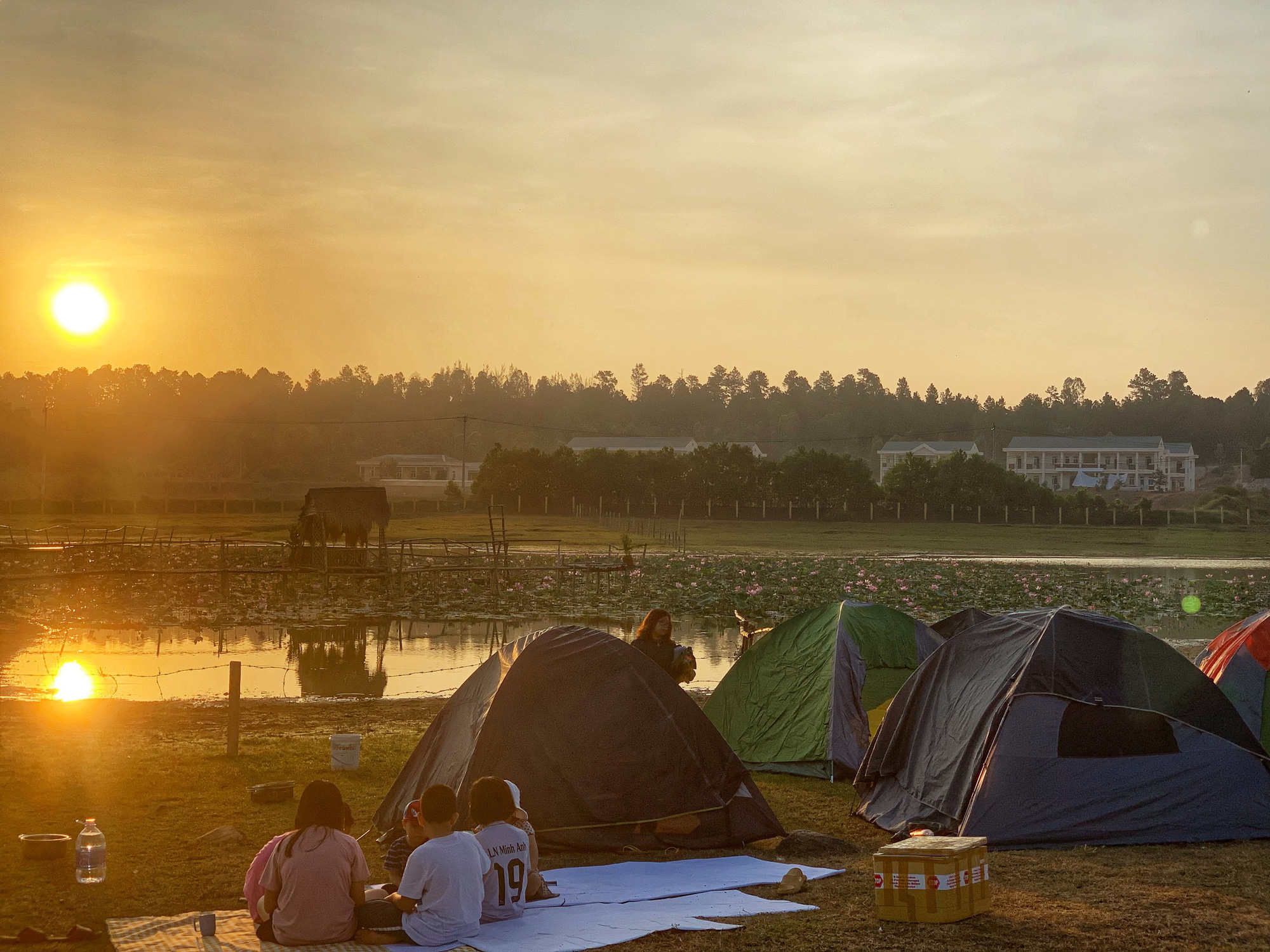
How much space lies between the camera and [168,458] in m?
146

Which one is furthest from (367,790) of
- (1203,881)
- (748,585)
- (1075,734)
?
(748,585)

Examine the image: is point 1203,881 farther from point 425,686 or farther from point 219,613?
point 219,613

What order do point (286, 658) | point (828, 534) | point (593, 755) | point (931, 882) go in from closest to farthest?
1. point (931, 882)
2. point (593, 755)
3. point (286, 658)
4. point (828, 534)

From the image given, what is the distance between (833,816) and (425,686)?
415 inches

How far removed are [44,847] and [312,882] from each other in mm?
3067

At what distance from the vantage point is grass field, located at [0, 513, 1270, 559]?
2530 inches

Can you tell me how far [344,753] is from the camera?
12562 millimetres

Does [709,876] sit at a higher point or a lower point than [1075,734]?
lower

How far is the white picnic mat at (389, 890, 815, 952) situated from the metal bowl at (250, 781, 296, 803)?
402 cm

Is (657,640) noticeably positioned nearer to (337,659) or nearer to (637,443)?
(337,659)

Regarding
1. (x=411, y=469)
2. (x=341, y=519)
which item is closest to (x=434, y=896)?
(x=341, y=519)

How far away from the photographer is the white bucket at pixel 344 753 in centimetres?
1252

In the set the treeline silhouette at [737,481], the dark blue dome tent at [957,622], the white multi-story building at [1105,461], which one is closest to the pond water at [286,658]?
the dark blue dome tent at [957,622]

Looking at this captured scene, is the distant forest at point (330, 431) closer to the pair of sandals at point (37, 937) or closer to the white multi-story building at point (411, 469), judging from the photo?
the white multi-story building at point (411, 469)
